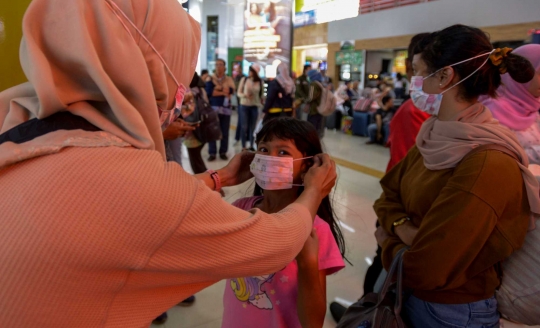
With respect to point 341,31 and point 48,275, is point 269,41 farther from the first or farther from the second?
point 48,275

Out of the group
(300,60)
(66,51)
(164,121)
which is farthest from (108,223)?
(300,60)

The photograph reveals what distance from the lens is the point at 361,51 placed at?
43.0ft

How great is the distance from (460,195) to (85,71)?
1.12m

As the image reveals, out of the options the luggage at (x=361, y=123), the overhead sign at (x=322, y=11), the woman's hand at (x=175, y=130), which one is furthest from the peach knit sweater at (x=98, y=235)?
the overhead sign at (x=322, y=11)

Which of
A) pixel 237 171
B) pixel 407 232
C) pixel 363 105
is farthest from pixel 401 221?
pixel 363 105

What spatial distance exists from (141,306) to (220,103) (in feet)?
21.9

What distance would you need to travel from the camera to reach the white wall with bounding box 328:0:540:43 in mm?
8539

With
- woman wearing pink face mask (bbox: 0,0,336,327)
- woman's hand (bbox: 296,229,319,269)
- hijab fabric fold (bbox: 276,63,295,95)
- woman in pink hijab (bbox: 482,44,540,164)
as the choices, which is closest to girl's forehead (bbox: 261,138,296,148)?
woman's hand (bbox: 296,229,319,269)

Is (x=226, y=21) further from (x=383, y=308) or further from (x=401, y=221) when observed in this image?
(x=383, y=308)

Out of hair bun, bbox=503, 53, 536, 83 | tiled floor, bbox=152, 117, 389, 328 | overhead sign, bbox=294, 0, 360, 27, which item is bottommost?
tiled floor, bbox=152, 117, 389, 328

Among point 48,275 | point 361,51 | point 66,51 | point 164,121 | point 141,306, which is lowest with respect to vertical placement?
point 141,306

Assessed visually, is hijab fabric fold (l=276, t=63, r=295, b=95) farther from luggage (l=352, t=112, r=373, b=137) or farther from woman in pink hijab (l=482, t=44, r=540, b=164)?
woman in pink hijab (l=482, t=44, r=540, b=164)

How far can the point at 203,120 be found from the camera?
4449 millimetres

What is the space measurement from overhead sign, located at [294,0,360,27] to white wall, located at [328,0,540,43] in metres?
0.30
